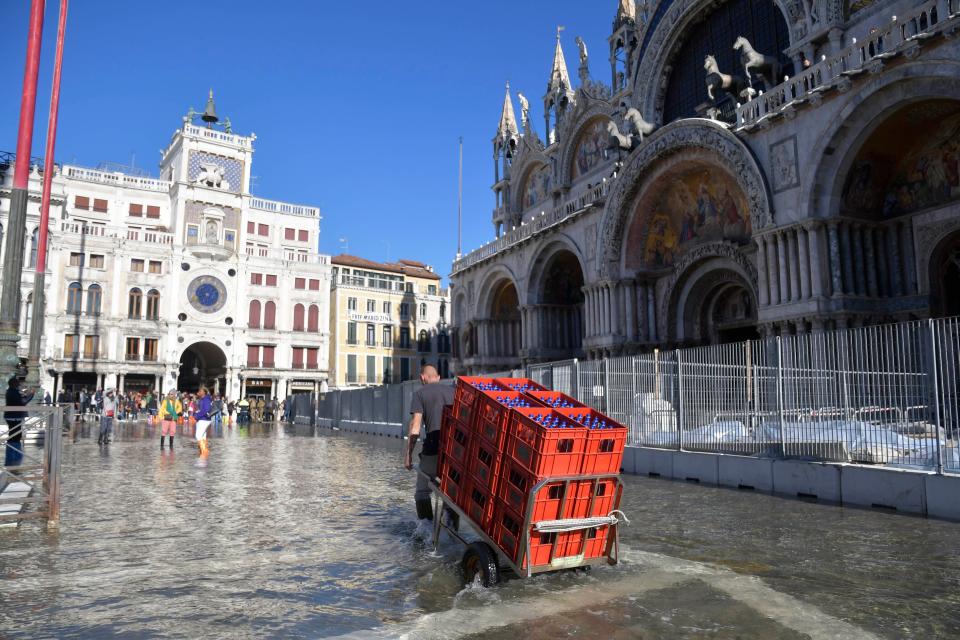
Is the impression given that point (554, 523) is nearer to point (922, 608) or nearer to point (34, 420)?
point (922, 608)

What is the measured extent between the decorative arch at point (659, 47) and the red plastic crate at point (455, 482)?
2234 cm

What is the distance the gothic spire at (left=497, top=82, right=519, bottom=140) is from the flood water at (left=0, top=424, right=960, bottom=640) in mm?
33000

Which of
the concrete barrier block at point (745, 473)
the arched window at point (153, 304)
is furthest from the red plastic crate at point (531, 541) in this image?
the arched window at point (153, 304)

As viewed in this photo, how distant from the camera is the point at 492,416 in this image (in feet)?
20.4

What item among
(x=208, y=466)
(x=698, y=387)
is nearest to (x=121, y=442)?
(x=208, y=466)

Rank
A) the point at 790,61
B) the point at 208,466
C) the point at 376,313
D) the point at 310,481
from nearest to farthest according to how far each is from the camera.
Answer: the point at 310,481 < the point at 208,466 < the point at 790,61 < the point at 376,313

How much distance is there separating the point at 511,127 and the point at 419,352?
27.9 meters

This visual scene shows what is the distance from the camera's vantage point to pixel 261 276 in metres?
55.5

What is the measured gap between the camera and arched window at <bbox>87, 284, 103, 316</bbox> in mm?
48406

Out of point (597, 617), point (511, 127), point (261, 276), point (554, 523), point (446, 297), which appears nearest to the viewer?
point (597, 617)

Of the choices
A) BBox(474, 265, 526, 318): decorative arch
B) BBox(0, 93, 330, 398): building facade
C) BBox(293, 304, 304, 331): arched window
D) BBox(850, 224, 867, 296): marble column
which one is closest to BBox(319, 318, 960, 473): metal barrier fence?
BBox(850, 224, 867, 296): marble column

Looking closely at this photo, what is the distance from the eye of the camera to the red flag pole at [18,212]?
11.0 m

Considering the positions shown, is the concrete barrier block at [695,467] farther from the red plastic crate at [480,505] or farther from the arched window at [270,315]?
the arched window at [270,315]

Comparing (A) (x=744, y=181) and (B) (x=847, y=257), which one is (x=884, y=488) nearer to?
(B) (x=847, y=257)
